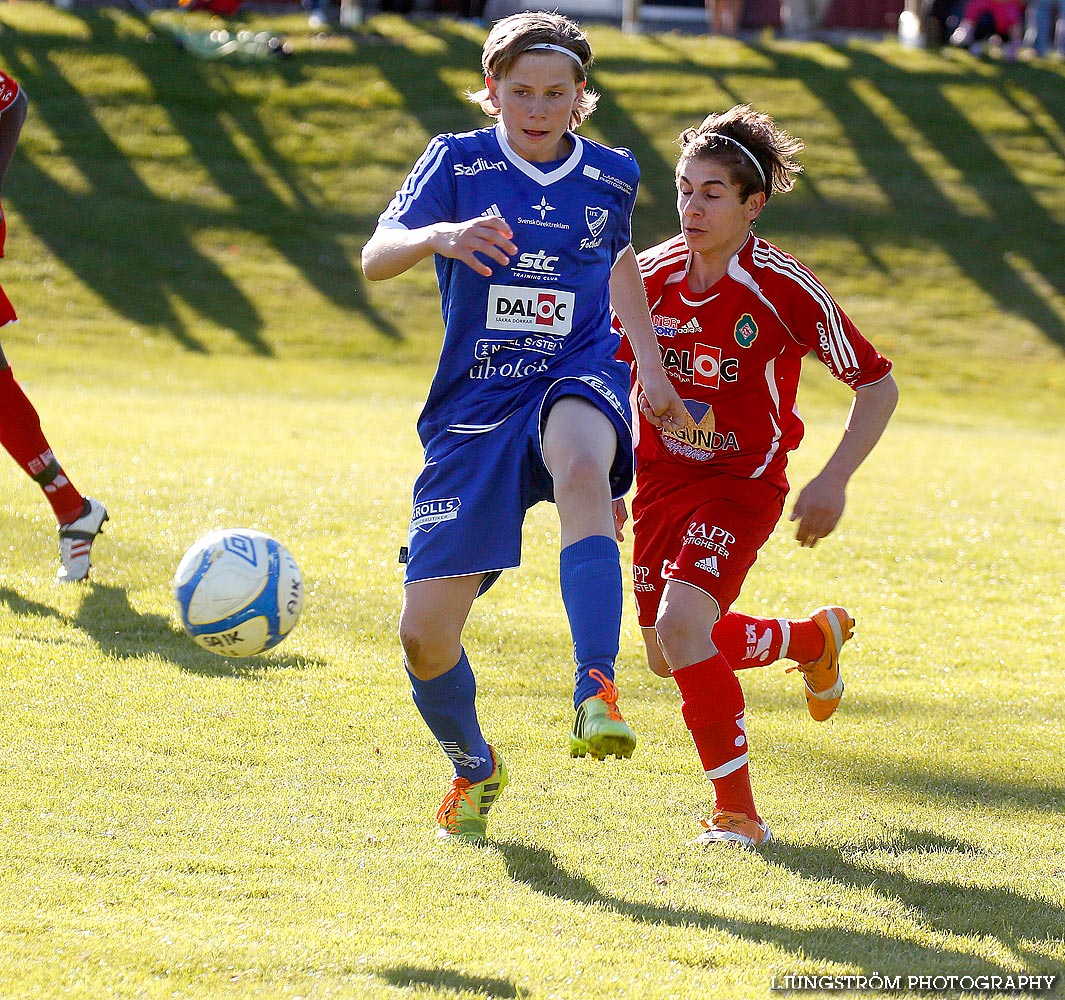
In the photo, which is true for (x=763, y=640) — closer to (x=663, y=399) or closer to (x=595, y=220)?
(x=663, y=399)

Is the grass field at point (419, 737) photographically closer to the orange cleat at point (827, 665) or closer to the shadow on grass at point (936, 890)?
the shadow on grass at point (936, 890)

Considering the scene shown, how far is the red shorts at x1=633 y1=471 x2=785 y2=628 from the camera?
454 centimetres

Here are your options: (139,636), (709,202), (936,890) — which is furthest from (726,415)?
(139,636)

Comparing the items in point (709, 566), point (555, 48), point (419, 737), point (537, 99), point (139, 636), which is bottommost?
point (139, 636)

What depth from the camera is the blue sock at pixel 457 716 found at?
4.20 metres

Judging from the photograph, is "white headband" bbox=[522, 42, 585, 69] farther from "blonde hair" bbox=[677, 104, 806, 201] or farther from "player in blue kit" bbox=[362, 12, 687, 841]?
"blonde hair" bbox=[677, 104, 806, 201]

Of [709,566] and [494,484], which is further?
[709,566]

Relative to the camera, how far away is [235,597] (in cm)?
479

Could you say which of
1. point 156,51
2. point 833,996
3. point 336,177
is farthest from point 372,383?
point 833,996

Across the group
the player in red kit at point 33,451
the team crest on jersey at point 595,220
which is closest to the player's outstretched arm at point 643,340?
the team crest on jersey at point 595,220

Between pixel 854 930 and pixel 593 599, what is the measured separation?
1.04 m

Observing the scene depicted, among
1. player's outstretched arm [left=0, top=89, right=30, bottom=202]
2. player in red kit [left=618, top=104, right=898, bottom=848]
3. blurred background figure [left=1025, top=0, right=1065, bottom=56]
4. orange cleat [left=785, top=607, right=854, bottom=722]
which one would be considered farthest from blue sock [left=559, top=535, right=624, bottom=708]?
blurred background figure [left=1025, top=0, right=1065, bottom=56]

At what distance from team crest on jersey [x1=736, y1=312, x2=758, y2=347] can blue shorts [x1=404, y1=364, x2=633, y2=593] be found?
775mm

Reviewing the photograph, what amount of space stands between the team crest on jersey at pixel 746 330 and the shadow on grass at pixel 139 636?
2.38 metres
